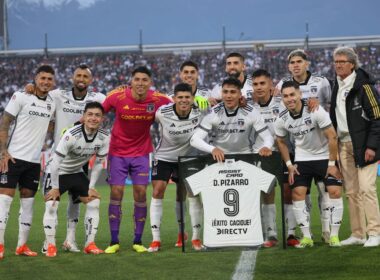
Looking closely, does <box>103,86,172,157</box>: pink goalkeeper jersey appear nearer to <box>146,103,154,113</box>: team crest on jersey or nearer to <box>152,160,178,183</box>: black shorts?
<box>146,103,154,113</box>: team crest on jersey

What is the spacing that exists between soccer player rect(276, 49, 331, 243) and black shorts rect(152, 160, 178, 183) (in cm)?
163

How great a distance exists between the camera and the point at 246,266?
7770 mm

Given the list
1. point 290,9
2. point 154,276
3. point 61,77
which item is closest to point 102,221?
point 154,276

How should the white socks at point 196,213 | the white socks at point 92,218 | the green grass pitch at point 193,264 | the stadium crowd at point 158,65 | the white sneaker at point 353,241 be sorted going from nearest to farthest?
the green grass pitch at point 193,264 → the white sneaker at point 353,241 → the white socks at point 196,213 → the white socks at point 92,218 → the stadium crowd at point 158,65

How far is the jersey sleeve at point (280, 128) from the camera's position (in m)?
9.34

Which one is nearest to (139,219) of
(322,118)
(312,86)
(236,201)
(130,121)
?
(130,121)

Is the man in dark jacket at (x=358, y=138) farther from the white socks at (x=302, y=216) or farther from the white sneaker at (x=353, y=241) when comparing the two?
the white socks at (x=302, y=216)

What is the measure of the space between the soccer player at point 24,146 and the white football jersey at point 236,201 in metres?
2.09

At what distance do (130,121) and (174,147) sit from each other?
0.62 m

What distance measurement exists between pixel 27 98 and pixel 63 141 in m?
0.70

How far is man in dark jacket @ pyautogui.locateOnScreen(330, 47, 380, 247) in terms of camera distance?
9008 millimetres

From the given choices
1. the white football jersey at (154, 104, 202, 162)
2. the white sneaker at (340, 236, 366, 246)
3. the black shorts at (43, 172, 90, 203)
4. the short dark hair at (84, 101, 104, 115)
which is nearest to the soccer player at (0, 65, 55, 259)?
the black shorts at (43, 172, 90, 203)

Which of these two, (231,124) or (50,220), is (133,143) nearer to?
(231,124)

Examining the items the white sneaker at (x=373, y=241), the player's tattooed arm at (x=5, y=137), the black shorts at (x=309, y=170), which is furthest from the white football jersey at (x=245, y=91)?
the player's tattooed arm at (x=5, y=137)
